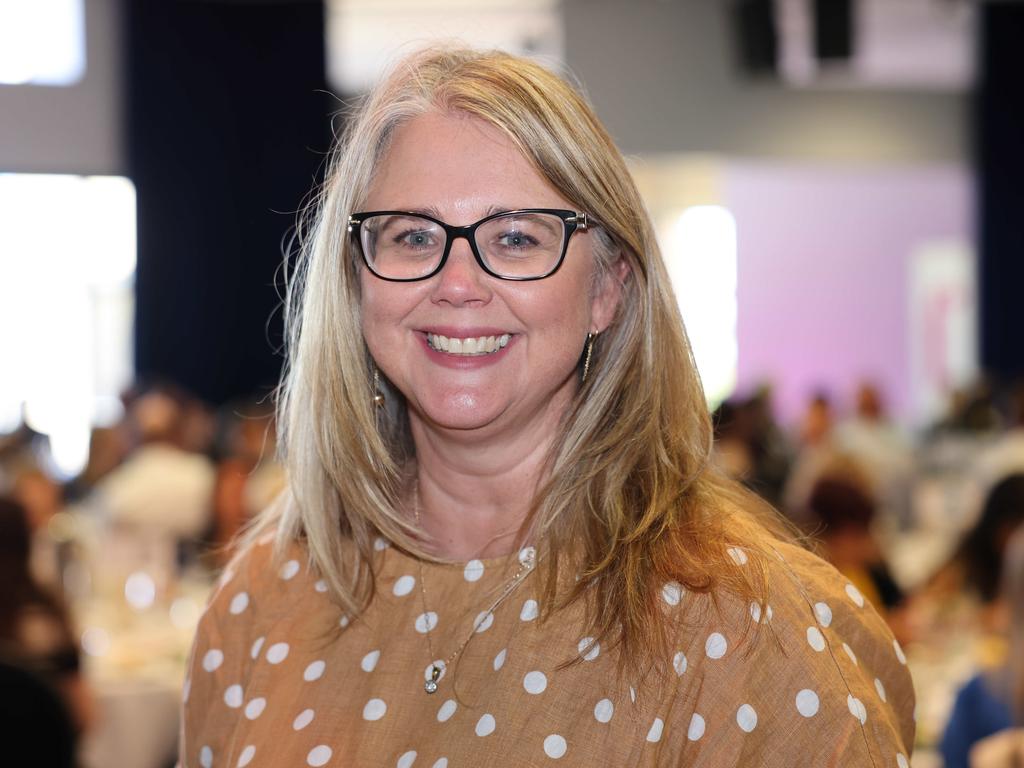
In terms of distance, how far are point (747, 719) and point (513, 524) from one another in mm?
400

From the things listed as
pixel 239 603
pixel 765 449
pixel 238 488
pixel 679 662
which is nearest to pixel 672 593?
pixel 679 662

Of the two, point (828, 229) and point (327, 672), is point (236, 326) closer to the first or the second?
point (828, 229)

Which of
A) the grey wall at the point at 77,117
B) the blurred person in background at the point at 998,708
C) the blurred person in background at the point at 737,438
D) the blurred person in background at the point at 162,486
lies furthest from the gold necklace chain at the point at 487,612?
the grey wall at the point at 77,117

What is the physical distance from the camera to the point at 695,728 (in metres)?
1.29

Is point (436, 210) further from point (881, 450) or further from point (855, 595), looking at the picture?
point (881, 450)

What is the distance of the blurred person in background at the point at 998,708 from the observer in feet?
8.31

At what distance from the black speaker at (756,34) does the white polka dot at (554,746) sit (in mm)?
9417

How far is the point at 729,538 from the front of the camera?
1.39 metres

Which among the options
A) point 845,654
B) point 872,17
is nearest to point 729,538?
point 845,654

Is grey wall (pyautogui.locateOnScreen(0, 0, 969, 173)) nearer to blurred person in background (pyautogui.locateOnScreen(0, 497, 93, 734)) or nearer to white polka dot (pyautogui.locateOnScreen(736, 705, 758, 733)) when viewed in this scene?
blurred person in background (pyautogui.locateOnScreen(0, 497, 93, 734))

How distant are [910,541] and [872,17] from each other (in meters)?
5.71

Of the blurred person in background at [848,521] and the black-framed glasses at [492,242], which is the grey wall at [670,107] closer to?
the blurred person in background at [848,521]

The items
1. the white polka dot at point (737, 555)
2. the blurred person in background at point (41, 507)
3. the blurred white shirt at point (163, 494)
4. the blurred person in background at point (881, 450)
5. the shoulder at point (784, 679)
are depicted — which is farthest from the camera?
the blurred person in background at point (881, 450)

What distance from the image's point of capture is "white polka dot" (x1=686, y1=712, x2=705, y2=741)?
4.22 ft
